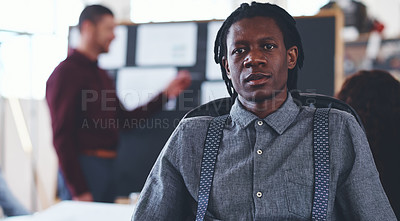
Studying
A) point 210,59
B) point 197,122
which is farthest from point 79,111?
point 197,122

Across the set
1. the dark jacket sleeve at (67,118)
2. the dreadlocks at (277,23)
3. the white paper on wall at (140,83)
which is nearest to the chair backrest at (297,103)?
the dreadlocks at (277,23)

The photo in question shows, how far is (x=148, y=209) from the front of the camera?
98 cm

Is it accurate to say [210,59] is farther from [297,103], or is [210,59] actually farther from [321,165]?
[321,165]

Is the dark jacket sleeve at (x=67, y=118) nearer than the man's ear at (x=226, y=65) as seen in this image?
No

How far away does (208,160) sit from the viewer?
0.98m

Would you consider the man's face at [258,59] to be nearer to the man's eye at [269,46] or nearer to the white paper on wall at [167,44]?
the man's eye at [269,46]

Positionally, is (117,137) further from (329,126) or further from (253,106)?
(329,126)

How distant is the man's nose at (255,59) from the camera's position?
968 mm

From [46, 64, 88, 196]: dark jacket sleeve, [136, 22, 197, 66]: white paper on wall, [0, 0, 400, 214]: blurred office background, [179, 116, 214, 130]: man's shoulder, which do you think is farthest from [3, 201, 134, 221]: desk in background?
[0, 0, 400, 214]: blurred office background

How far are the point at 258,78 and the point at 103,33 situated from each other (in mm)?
1559

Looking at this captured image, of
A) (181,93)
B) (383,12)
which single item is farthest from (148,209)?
(383,12)

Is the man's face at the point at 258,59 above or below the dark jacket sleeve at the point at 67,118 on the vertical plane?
above

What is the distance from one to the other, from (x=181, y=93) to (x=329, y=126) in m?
1.53

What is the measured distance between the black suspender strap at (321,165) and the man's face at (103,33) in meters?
1.65
